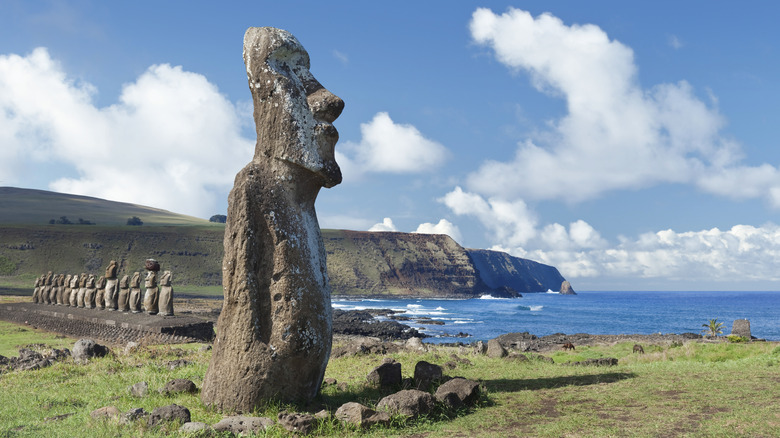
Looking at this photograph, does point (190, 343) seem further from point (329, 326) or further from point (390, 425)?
point (390, 425)

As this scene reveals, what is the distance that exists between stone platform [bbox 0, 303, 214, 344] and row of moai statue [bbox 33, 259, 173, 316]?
48 centimetres

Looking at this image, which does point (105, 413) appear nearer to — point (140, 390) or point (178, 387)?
point (140, 390)

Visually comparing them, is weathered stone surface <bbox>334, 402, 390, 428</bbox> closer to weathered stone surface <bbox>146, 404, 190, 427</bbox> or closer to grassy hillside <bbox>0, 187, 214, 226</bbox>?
weathered stone surface <bbox>146, 404, 190, 427</bbox>

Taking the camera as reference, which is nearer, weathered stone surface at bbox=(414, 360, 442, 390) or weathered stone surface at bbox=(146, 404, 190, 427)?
weathered stone surface at bbox=(146, 404, 190, 427)

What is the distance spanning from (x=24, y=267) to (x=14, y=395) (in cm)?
8576

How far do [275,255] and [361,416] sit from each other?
8.36 feet

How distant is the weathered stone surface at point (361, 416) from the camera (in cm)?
679

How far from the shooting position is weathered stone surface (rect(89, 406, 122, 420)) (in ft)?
23.6

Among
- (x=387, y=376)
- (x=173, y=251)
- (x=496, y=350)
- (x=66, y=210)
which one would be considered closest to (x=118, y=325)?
(x=496, y=350)

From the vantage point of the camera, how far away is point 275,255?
25.9 ft

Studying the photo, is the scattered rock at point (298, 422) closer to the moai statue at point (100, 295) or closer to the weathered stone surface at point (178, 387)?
the weathered stone surface at point (178, 387)

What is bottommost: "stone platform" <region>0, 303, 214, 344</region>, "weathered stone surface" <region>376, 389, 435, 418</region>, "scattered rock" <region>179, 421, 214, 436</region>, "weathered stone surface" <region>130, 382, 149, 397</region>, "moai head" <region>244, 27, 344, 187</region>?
"stone platform" <region>0, 303, 214, 344</region>

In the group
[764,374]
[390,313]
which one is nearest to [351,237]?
[390,313]

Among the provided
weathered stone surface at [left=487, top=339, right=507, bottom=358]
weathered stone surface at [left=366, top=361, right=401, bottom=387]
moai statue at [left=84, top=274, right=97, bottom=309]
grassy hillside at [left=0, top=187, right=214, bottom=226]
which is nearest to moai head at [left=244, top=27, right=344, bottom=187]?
weathered stone surface at [left=366, top=361, right=401, bottom=387]
